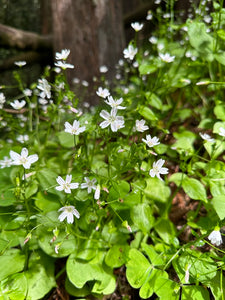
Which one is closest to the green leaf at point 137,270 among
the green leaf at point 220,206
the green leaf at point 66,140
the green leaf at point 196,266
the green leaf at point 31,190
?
the green leaf at point 196,266

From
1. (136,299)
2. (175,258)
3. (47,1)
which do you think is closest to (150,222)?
(175,258)

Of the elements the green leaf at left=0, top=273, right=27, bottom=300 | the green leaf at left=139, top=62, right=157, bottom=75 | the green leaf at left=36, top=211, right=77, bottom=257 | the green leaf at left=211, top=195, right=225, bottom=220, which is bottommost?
the green leaf at left=0, top=273, right=27, bottom=300

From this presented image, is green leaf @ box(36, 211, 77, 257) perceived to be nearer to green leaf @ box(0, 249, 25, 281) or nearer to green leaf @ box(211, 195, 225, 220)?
green leaf @ box(0, 249, 25, 281)

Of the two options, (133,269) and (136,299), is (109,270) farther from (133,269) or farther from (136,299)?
(136,299)

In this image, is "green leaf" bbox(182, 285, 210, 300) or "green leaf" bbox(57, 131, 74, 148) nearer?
"green leaf" bbox(182, 285, 210, 300)

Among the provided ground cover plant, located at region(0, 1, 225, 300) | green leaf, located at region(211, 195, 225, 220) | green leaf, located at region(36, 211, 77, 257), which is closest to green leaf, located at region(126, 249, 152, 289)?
ground cover plant, located at region(0, 1, 225, 300)

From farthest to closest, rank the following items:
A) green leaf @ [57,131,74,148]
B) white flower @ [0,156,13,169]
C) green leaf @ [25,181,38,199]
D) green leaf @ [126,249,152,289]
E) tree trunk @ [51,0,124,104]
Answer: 1. tree trunk @ [51,0,124,104]
2. green leaf @ [57,131,74,148]
3. white flower @ [0,156,13,169]
4. green leaf @ [25,181,38,199]
5. green leaf @ [126,249,152,289]

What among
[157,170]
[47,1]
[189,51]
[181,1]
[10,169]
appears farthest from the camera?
[47,1]
